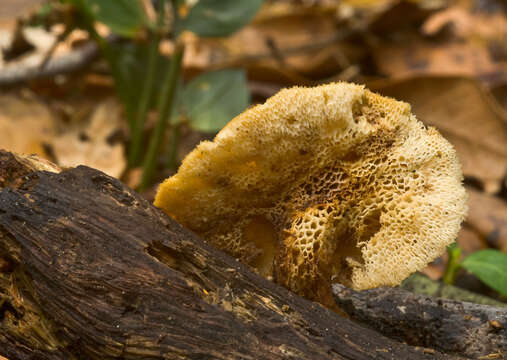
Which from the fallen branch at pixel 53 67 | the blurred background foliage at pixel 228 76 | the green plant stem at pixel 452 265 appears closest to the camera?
the green plant stem at pixel 452 265

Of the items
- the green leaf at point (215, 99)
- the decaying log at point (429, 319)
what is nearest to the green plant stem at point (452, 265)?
the decaying log at point (429, 319)

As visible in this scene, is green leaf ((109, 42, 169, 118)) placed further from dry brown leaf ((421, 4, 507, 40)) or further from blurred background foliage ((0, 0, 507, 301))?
dry brown leaf ((421, 4, 507, 40))

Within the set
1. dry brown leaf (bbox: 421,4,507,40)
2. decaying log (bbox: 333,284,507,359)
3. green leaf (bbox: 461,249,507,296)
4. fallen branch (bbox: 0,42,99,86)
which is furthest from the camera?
dry brown leaf (bbox: 421,4,507,40)

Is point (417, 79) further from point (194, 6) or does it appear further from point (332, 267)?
point (332, 267)

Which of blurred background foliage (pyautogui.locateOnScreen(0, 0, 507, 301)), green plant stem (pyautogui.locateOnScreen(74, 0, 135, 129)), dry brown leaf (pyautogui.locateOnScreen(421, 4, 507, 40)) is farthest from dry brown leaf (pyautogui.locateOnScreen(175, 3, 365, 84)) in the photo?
green plant stem (pyautogui.locateOnScreen(74, 0, 135, 129))

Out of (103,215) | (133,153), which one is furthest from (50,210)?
(133,153)

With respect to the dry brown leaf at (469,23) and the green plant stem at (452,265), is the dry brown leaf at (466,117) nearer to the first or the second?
the green plant stem at (452,265)
